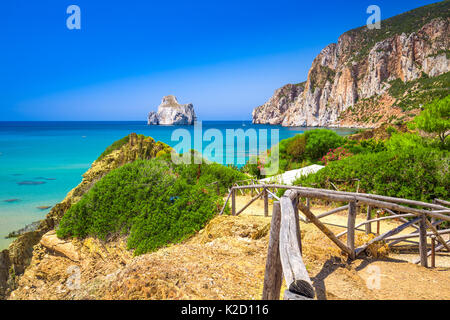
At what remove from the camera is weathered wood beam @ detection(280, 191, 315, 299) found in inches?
60.1

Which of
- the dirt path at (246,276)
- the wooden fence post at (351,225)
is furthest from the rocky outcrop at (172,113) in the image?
the wooden fence post at (351,225)

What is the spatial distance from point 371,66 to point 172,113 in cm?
11354

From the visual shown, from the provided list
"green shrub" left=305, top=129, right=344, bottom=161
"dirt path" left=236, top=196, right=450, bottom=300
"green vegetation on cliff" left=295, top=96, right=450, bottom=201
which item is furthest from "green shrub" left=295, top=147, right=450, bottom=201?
"green shrub" left=305, top=129, right=344, bottom=161

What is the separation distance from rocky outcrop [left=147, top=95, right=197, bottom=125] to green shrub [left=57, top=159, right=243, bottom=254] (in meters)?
162

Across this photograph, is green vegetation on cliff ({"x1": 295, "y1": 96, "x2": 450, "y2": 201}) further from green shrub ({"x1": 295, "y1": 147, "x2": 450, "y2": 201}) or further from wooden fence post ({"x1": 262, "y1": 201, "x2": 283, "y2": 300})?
wooden fence post ({"x1": 262, "y1": 201, "x2": 283, "y2": 300})

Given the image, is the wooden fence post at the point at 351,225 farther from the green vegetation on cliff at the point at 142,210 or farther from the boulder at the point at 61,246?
the boulder at the point at 61,246

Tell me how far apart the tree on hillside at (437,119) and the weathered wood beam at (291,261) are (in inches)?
637

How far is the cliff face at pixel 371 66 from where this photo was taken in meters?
81.4

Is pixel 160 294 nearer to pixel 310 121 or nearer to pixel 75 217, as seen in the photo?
pixel 75 217

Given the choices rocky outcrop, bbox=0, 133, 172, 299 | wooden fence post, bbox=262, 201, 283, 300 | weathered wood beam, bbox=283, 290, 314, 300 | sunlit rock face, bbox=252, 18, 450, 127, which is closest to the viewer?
weathered wood beam, bbox=283, 290, 314, 300

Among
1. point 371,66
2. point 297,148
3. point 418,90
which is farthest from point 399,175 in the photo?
point 371,66

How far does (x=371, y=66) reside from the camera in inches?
3853

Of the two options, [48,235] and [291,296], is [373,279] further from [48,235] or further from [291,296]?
[48,235]
